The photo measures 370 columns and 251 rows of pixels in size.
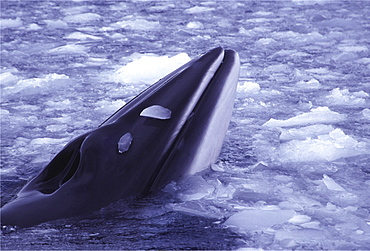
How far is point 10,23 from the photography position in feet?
35.2

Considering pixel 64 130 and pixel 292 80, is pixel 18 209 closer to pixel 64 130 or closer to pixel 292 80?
pixel 64 130

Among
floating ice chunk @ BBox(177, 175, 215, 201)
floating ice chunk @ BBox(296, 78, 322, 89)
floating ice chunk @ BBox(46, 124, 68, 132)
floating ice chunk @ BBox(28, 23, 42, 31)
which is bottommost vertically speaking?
floating ice chunk @ BBox(177, 175, 215, 201)

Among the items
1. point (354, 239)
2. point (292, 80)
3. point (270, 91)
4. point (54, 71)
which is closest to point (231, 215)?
point (354, 239)

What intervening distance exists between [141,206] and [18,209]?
733 millimetres

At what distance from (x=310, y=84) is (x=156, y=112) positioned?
364 cm

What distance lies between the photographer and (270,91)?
24.0 ft

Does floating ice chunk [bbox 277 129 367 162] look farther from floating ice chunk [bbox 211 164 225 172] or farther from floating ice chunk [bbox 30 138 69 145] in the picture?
floating ice chunk [bbox 30 138 69 145]

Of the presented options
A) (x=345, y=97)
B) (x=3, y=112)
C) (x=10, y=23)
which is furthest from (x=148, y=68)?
(x=10, y=23)

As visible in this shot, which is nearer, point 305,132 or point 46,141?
point 46,141

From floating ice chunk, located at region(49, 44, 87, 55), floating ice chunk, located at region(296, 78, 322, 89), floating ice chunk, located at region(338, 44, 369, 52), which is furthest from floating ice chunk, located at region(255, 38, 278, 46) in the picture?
floating ice chunk, located at region(49, 44, 87, 55)

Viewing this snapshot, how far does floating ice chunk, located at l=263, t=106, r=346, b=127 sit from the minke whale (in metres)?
1.49

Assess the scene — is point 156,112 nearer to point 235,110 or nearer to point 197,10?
point 235,110

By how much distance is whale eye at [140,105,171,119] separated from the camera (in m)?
4.27

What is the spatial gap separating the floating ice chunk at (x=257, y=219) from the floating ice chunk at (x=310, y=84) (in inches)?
135
